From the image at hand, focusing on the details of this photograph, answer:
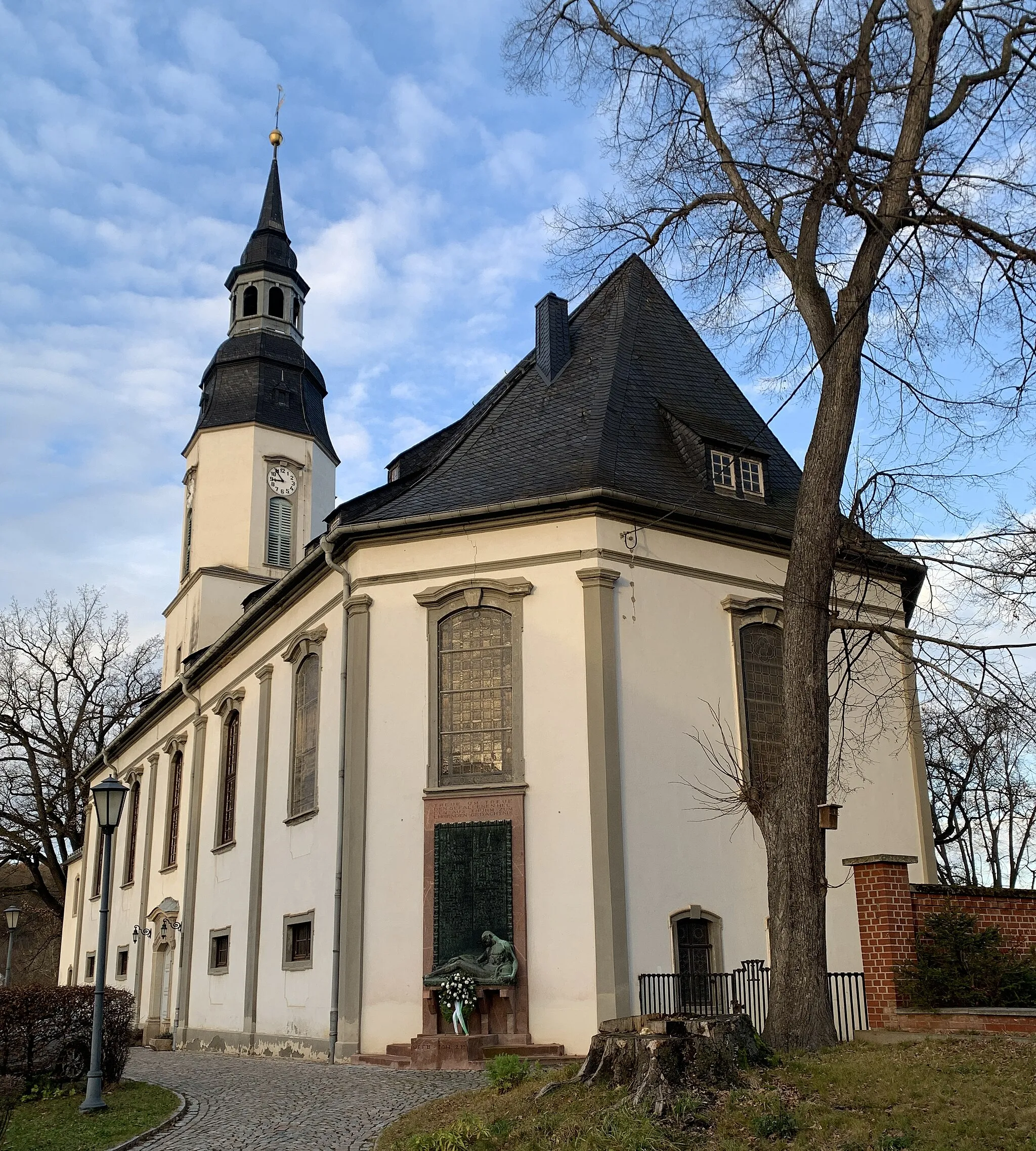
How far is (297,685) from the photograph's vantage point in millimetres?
19844

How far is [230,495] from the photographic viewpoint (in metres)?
29.5

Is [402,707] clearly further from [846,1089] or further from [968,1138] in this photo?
[968,1138]

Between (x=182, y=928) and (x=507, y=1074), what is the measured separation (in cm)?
1633

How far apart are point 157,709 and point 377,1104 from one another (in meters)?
20.1

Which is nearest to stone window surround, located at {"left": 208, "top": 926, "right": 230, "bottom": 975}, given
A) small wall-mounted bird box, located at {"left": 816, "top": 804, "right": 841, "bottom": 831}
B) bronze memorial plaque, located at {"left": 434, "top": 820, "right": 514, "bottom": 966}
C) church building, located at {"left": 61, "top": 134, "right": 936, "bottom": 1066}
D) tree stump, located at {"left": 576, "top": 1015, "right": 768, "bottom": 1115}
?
church building, located at {"left": 61, "top": 134, "right": 936, "bottom": 1066}

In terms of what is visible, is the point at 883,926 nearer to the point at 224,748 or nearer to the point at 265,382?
the point at 224,748

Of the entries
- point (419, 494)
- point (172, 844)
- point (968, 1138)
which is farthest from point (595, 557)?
point (172, 844)

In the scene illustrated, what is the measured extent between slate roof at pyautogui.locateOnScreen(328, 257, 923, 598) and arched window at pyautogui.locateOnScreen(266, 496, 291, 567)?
8.03 meters

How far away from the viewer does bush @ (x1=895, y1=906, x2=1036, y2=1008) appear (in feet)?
35.3

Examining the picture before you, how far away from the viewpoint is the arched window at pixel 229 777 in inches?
901

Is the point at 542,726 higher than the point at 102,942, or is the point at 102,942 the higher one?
the point at 542,726

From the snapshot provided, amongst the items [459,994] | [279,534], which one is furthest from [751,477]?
[279,534]

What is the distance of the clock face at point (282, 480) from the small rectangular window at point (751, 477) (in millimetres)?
14286

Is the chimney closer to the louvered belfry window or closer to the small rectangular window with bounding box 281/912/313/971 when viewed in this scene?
the louvered belfry window
